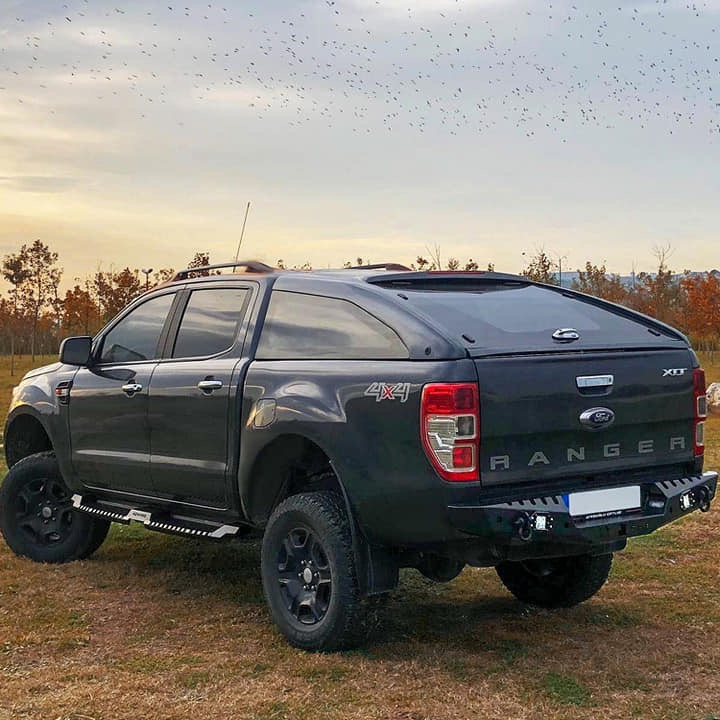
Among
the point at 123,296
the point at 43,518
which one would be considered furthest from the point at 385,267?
the point at 123,296

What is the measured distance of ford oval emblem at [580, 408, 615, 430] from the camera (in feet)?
15.8

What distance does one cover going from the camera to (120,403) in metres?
6.38

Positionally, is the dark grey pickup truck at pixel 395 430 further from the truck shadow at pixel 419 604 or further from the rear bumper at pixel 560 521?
the truck shadow at pixel 419 604

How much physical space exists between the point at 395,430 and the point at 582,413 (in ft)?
2.72

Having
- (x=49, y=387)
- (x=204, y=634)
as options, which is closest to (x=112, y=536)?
(x=49, y=387)

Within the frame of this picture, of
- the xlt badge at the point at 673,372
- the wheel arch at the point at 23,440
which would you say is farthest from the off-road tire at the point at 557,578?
the wheel arch at the point at 23,440

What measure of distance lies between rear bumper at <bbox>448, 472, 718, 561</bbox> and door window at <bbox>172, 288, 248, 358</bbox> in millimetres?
1845

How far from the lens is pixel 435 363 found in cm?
462

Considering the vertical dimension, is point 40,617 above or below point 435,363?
below

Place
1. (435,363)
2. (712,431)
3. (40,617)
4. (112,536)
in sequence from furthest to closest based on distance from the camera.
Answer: (712,431) < (112,536) < (40,617) < (435,363)

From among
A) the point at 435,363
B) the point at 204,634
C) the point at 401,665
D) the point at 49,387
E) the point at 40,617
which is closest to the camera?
Result: the point at 435,363

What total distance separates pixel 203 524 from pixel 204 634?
1.98ft

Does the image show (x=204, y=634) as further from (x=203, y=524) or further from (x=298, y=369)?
(x=298, y=369)

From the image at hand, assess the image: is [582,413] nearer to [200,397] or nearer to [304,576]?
[304,576]
